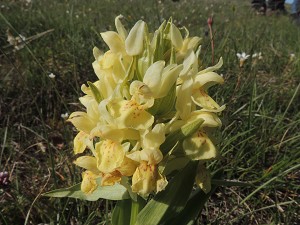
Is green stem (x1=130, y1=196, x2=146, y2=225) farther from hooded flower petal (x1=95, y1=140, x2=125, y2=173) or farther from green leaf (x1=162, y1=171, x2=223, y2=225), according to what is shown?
hooded flower petal (x1=95, y1=140, x2=125, y2=173)

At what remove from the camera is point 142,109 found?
85 centimetres

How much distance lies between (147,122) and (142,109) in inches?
1.2

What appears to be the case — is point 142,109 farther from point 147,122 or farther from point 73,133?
point 73,133

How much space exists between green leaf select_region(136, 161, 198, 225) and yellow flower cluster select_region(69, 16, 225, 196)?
0.09 ft

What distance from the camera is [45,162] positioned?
1579 mm

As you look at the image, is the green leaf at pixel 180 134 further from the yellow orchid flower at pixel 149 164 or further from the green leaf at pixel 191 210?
the green leaf at pixel 191 210

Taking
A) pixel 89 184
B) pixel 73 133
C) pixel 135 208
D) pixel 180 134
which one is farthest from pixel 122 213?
pixel 73 133

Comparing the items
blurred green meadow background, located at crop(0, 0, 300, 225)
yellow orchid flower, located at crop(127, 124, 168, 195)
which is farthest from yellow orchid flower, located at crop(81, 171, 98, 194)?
blurred green meadow background, located at crop(0, 0, 300, 225)

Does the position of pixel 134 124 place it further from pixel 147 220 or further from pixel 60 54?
pixel 60 54

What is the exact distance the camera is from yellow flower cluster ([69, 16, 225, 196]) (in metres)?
0.83

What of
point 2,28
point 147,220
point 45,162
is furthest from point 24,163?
point 2,28

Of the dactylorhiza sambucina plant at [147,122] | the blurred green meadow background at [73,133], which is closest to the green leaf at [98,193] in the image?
Answer: the dactylorhiza sambucina plant at [147,122]

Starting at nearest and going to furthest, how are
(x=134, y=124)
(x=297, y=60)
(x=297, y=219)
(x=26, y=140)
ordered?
(x=134, y=124) < (x=297, y=219) < (x=26, y=140) < (x=297, y=60)

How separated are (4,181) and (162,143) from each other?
50cm
